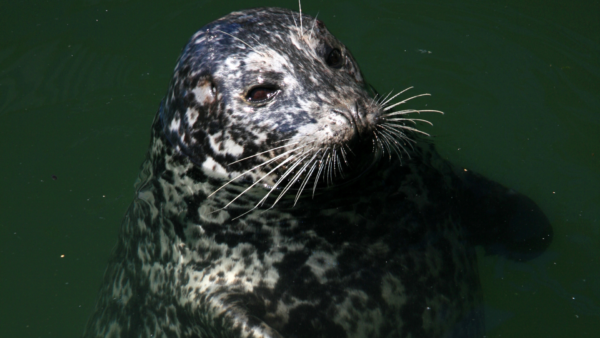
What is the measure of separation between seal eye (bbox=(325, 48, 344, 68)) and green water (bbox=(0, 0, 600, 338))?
1.66 meters

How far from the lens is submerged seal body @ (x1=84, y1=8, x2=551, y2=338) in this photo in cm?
298

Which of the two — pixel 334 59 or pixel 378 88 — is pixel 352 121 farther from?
pixel 378 88

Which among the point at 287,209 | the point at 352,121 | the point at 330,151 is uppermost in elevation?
the point at 352,121

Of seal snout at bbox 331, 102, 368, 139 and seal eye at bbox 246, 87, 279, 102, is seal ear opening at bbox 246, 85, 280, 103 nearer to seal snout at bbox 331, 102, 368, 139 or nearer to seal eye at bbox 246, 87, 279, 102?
seal eye at bbox 246, 87, 279, 102

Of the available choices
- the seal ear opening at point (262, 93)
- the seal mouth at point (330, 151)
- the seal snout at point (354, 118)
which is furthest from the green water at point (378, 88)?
the seal ear opening at point (262, 93)

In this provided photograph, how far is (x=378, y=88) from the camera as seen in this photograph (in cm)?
541

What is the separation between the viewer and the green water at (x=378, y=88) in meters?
4.15

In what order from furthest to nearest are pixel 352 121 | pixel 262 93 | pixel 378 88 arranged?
pixel 378 88
pixel 262 93
pixel 352 121

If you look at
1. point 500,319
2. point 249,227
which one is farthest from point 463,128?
point 249,227

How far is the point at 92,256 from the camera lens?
489cm

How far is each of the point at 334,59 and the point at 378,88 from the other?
210 cm

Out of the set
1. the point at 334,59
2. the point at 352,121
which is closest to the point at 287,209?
the point at 352,121

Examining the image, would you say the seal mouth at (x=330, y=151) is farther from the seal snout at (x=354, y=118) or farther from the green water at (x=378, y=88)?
the green water at (x=378, y=88)

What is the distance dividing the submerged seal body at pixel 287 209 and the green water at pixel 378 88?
936 mm
